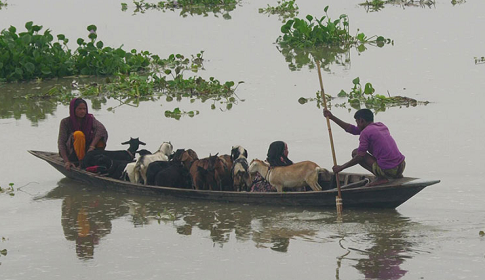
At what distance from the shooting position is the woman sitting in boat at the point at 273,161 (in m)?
10.4

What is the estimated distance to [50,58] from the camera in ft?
59.1

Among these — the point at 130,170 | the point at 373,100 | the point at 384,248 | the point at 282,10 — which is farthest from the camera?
the point at 282,10

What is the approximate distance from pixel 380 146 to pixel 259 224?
1.43 metres

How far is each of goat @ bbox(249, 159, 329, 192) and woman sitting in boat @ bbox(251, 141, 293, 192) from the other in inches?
3.9

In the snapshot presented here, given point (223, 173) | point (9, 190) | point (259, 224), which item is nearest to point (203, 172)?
point (223, 173)

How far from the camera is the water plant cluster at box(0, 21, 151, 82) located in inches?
691

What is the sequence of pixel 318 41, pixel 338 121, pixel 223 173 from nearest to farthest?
pixel 338 121 → pixel 223 173 → pixel 318 41

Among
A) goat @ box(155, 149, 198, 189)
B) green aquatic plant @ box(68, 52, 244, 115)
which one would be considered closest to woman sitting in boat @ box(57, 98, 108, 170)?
goat @ box(155, 149, 198, 189)

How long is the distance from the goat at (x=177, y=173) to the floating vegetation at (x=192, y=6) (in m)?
18.1

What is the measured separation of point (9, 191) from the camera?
1140 centimetres

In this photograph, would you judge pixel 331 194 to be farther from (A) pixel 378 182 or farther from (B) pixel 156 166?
(B) pixel 156 166

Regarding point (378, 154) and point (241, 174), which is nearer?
point (378, 154)

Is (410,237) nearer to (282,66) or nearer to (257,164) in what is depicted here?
(257,164)

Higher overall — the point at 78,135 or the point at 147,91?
the point at 147,91
